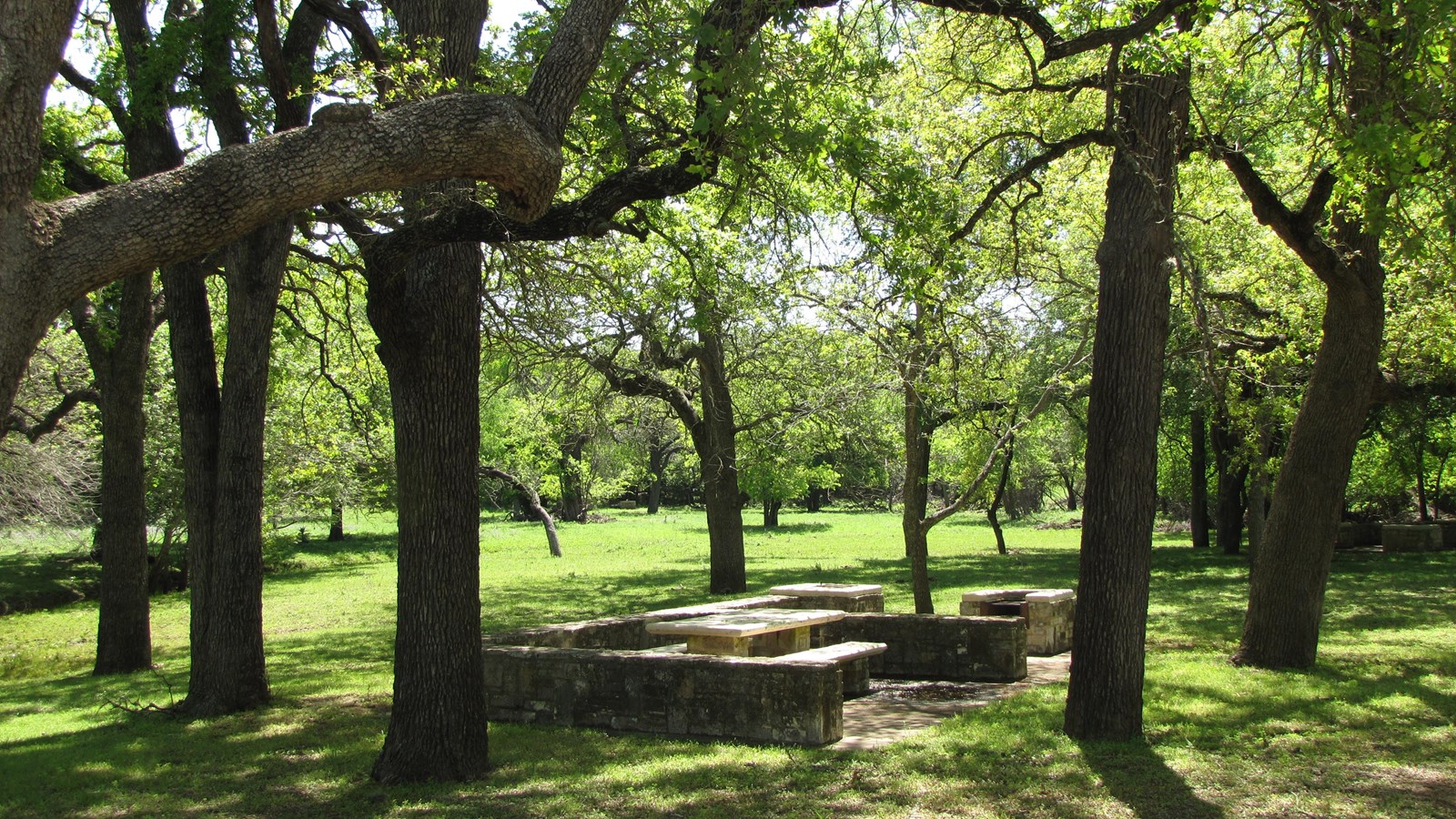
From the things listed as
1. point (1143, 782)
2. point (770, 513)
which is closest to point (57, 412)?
point (1143, 782)

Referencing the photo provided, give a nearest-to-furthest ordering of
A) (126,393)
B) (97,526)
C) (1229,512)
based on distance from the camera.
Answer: (126,393) < (97,526) < (1229,512)

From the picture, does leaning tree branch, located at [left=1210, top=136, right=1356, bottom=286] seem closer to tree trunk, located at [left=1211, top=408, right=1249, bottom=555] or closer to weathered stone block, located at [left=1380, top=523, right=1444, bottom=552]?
tree trunk, located at [left=1211, top=408, right=1249, bottom=555]

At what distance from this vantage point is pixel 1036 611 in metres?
13.0

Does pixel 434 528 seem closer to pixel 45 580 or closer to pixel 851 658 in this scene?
pixel 851 658

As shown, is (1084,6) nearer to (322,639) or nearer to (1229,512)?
(322,639)

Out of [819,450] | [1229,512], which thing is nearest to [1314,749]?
[819,450]

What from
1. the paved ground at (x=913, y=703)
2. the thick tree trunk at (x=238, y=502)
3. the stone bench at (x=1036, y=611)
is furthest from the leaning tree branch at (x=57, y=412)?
the stone bench at (x=1036, y=611)

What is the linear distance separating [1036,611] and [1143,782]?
631 centimetres

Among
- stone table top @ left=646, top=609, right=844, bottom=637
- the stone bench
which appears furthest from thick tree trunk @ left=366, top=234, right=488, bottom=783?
the stone bench

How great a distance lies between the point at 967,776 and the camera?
281 inches

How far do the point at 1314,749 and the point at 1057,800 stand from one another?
232 cm

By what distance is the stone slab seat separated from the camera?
Result: 8973 millimetres

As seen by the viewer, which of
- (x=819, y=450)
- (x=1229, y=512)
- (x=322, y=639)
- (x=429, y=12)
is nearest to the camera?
(x=429, y=12)

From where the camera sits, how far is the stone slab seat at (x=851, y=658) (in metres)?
8.97
